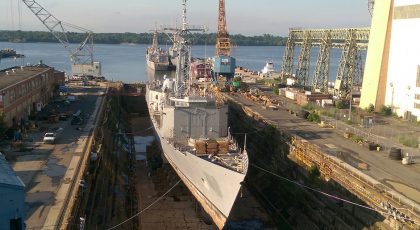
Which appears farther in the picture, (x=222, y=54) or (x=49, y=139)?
(x=222, y=54)

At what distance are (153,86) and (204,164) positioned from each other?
26.2 metres

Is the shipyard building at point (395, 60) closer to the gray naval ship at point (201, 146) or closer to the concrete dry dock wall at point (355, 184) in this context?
the concrete dry dock wall at point (355, 184)

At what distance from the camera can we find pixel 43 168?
28203 millimetres

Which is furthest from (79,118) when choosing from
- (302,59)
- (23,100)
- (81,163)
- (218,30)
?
(218,30)

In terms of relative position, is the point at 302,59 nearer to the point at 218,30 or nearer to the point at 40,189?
the point at 218,30

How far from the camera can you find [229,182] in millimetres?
24156

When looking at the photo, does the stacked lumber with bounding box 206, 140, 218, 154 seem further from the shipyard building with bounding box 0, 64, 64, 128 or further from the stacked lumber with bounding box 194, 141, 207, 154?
the shipyard building with bounding box 0, 64, 64, 128

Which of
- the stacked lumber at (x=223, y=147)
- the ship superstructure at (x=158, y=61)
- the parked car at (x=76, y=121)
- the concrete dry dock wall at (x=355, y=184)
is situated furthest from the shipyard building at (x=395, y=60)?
the ship superstructure at (x=158, y=61)

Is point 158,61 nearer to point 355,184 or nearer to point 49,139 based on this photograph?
point 49,139

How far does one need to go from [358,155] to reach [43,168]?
20775 mm

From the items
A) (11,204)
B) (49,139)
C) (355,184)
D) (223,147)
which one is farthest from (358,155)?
(49,139)

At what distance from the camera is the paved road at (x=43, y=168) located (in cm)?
2192

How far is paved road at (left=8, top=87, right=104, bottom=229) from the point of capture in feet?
71.9

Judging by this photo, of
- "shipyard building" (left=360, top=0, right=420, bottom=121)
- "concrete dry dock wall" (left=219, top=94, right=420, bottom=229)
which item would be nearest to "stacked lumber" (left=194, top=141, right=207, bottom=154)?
"concrete dry dock wall" (left=219, top=94, right=420, bottom=229)
